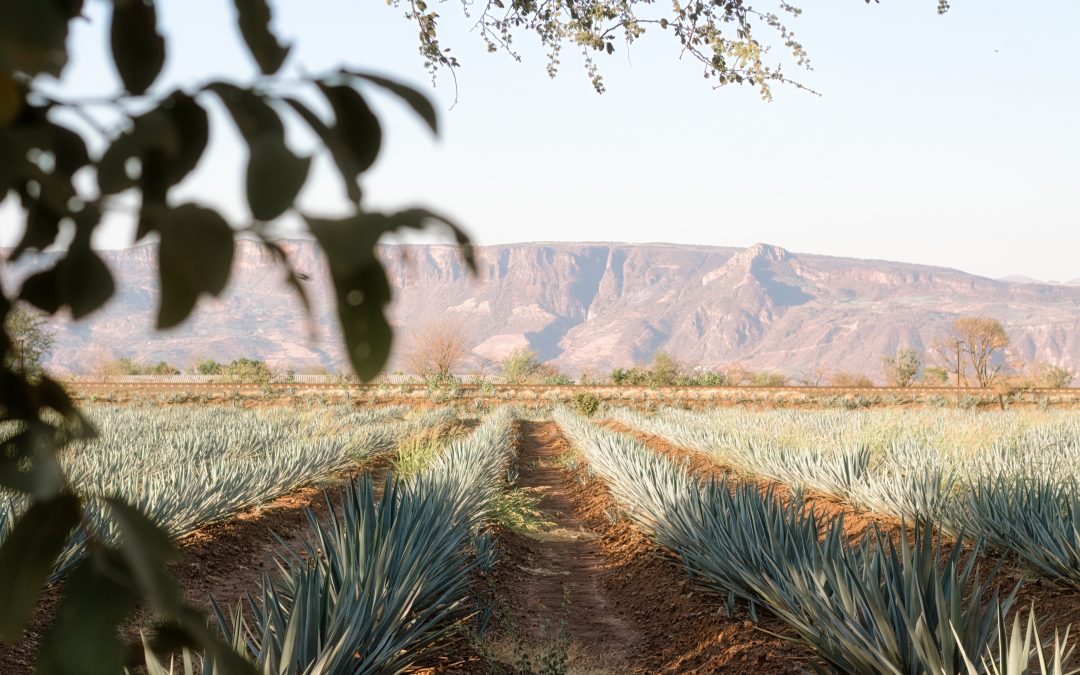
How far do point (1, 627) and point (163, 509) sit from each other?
276 inches

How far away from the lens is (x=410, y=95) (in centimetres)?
38

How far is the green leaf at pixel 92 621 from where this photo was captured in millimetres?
354

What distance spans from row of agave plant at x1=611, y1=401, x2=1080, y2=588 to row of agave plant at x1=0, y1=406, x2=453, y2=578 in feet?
17.7

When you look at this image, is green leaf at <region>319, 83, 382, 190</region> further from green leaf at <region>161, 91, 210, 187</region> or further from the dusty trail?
the dusty trail

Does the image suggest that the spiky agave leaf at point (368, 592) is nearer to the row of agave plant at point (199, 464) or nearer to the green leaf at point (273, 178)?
the row of agave plant at point (199, 464)

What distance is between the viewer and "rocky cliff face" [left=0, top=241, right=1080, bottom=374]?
13875cm

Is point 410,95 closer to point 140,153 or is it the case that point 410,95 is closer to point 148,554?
point 140,153

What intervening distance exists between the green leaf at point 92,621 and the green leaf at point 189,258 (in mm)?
127

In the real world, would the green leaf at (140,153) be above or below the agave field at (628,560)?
above

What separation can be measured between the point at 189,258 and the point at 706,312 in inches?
6622

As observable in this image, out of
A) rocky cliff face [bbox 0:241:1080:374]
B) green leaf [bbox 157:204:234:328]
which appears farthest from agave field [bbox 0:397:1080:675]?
rocky cliff face [bbox 0:241:1080:374]

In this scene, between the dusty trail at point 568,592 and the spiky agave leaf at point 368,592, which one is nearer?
the spiky agave leaf at point 368,592

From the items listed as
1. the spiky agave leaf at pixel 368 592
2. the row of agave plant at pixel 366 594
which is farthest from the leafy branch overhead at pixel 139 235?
the spiky agave leaf at pixel 368 592

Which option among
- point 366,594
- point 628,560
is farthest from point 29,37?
point 628,560
